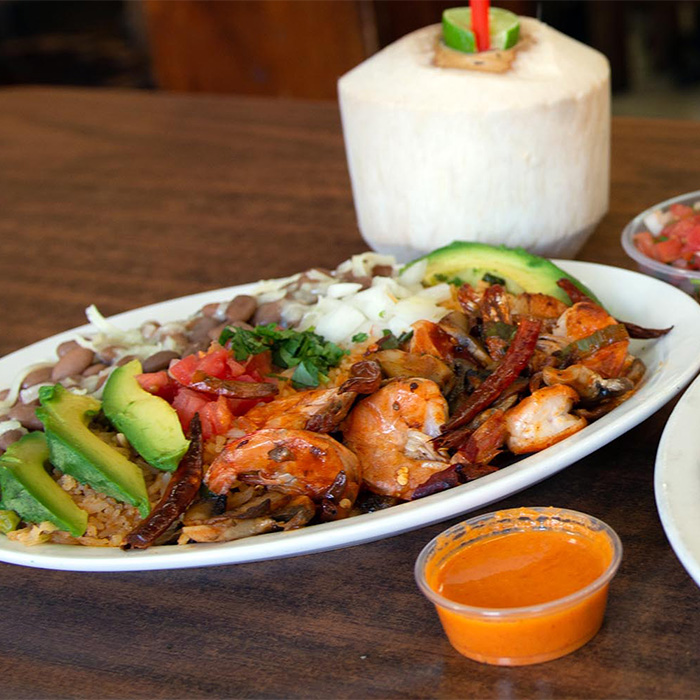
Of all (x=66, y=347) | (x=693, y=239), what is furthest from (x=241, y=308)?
(x=693, y=239)

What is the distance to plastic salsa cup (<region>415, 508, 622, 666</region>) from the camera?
35.0 inches

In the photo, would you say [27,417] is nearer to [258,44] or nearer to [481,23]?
[481,23]

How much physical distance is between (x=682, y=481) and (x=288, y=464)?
405mm

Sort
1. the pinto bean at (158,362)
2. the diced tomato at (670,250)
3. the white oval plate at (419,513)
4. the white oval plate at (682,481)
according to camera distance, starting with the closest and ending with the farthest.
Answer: the white oval plate at (682,481), the white oval plate at (419,513), the pinto bean at (158,362), the diced tomato at (670,250)

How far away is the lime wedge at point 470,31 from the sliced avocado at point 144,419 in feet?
2.44

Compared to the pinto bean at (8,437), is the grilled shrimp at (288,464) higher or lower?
higher

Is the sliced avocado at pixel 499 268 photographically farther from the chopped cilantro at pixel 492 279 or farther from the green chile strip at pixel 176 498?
the green chile strip at pixel 176 498

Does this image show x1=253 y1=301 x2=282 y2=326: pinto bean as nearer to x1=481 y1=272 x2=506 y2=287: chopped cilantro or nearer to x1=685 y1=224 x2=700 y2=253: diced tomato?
x1=481 y1=272 x2=506 y2=287: chopped cilantro

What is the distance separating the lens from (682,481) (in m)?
0.96

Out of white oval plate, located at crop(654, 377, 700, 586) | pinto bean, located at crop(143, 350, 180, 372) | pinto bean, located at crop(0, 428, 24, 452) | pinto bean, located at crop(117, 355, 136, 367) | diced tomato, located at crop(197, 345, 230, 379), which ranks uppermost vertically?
white oval plate, located at crop(654, 377, 700, 586)

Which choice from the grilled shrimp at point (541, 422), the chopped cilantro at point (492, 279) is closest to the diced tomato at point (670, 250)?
the chopped cilantro at point (492, 279)

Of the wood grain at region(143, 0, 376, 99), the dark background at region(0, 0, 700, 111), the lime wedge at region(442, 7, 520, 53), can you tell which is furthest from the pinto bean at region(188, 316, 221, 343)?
the wood grain at region(143, 0, 376, 99)

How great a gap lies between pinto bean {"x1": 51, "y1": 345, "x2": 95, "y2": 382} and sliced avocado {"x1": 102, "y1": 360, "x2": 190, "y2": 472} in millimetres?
189

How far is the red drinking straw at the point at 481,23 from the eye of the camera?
5.16 feet
